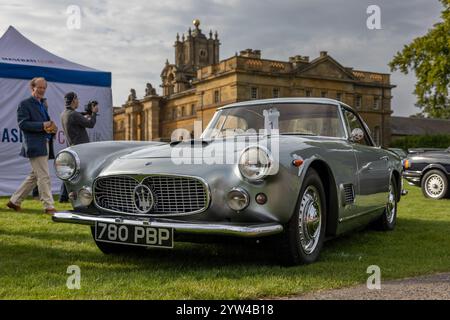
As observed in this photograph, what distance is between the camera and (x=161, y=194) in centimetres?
395


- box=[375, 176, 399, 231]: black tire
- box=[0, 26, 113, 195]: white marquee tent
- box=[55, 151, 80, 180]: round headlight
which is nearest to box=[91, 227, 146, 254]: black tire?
box=[55, 151, 80, 180]: round headlight

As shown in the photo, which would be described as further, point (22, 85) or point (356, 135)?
point (22, 85)

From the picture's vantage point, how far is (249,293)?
318 centimetres

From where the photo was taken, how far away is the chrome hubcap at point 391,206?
6.45 meters

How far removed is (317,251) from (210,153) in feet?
3.81

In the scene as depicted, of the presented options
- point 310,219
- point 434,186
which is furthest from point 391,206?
point 434,186

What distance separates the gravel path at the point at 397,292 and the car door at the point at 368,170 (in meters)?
1.42

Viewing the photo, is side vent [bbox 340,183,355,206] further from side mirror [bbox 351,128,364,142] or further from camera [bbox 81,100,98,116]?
camera [bbox 81,100,98,116]

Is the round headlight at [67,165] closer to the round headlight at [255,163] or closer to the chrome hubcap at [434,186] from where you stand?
the round headlight at [255,163]

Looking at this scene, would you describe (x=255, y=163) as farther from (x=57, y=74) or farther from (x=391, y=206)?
(x=57, y=74)

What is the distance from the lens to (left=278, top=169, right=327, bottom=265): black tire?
386 cm

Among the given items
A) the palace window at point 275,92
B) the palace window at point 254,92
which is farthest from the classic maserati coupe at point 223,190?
the palace window at point 275,92

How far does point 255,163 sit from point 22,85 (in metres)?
8.64
